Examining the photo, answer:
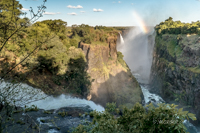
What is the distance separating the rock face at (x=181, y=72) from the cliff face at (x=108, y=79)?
25.3 feet

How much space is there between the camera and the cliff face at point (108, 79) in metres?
29.1

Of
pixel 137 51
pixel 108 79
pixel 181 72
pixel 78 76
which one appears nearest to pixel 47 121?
pixel 78 76

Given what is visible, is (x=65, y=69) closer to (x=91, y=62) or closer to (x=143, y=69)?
(x=91, y=62)

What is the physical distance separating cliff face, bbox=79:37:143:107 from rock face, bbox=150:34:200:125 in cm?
770

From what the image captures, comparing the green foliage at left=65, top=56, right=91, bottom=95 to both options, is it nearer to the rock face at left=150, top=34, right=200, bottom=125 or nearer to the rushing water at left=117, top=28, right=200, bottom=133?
the rock face at left=150, top=34, right=200, bottom=125

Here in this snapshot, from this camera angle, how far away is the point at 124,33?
9338 centimetres

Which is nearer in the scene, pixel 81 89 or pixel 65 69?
pixel 65 69

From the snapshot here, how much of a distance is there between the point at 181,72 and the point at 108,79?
1490cm


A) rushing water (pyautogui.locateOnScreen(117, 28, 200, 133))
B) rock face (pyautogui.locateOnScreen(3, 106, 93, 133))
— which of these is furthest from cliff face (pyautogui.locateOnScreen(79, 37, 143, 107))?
rushing water (pyautogui.locateOnScreen(117, 28, 200, 133))

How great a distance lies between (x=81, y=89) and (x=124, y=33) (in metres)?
73.8

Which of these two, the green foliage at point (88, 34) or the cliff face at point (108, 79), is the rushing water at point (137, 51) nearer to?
the cliff face at point (108, 79)

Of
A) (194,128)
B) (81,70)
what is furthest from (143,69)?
(81,70)

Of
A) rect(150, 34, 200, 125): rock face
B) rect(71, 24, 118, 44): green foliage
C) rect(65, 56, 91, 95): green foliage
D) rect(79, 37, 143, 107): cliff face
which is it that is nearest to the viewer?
rect(65, 56, 91, 95): green foliage

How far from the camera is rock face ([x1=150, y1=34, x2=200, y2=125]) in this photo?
25.8 metres
